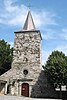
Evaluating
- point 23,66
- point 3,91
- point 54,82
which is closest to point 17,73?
point 23,66

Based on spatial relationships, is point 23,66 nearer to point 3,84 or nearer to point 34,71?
point 34,71

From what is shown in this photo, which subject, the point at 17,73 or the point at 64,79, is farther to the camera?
the point at 17,73

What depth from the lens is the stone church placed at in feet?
86.6

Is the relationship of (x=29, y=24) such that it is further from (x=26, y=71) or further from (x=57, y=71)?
(x=57, y=71)

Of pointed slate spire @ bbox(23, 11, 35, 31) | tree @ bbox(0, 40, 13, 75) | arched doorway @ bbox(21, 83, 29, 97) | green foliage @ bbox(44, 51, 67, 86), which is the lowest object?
arched doorway @ bbox(21, 83, 29, 97)

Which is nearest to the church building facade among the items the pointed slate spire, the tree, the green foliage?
the pointed slate spire

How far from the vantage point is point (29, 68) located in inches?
1075

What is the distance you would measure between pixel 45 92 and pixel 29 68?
395 cm

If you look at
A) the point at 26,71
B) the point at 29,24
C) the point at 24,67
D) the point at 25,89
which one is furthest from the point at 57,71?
the point at 29,24

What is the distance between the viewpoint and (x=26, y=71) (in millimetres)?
27328

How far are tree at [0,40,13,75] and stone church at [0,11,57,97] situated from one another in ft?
18.9

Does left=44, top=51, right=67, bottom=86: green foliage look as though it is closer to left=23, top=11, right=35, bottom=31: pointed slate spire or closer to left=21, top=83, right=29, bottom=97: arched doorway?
left=21, top=83, right=29, bottom=97: arched doorway

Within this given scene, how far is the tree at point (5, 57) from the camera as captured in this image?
109 feet

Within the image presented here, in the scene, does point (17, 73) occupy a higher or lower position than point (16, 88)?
higher
